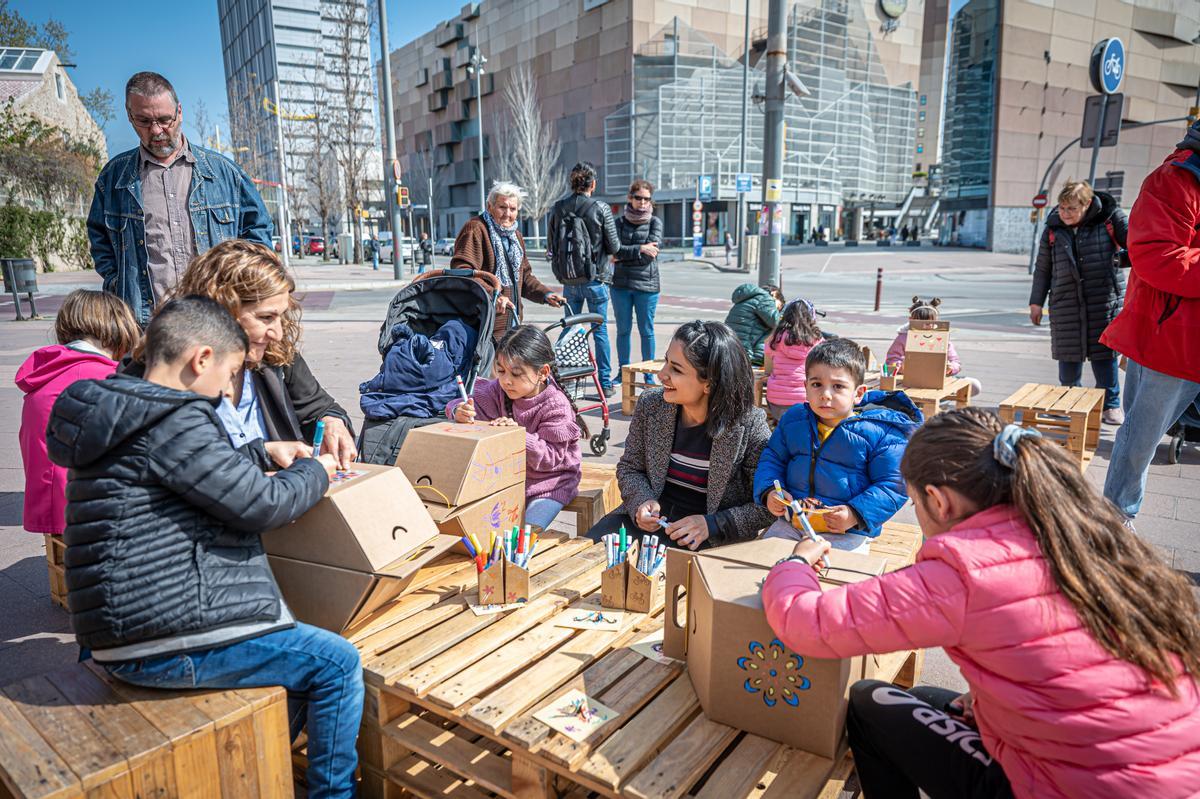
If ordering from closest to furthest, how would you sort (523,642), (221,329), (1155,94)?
(221,329) < (523,642) < (1155,94)

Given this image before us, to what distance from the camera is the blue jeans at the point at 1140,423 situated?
3357 millimetres

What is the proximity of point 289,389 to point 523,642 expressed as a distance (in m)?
1.43

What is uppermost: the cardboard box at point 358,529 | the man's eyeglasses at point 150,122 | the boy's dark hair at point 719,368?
the man's eyeglasses at point 150,122

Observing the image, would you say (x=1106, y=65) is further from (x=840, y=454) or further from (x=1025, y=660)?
(x=1025, y=660)

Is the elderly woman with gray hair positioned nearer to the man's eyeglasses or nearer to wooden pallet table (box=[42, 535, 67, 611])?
the man's eyeglasses

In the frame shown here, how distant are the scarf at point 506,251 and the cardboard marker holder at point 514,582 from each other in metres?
3.48

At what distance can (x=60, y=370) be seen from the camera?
3.35 metres

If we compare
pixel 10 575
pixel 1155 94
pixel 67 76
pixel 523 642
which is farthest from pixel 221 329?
pixel 1155 94

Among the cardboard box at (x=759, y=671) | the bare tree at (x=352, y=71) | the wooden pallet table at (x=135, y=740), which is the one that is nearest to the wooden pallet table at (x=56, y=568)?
the wooden pallet table at (x=135, y=740)

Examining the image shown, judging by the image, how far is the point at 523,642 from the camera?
2.18 metres

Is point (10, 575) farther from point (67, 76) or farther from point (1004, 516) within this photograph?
point (67, 76)

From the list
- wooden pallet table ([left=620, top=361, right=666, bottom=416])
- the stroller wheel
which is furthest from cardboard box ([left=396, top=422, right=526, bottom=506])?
the stroller wheel

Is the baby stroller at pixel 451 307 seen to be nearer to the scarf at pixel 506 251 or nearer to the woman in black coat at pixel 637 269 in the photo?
the scarf at pixel 506 251

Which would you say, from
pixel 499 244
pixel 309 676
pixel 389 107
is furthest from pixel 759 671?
pixel 389 107
